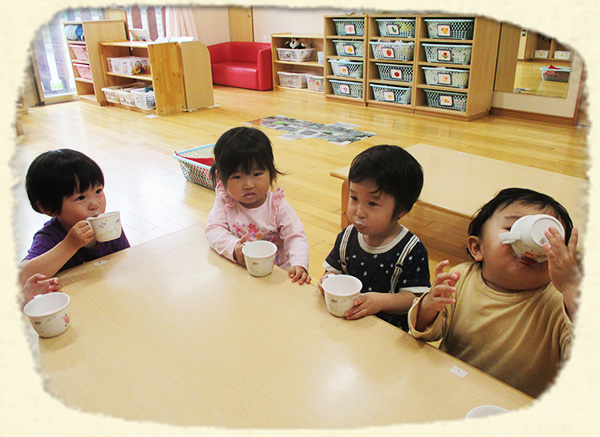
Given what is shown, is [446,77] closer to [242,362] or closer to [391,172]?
[391,172]

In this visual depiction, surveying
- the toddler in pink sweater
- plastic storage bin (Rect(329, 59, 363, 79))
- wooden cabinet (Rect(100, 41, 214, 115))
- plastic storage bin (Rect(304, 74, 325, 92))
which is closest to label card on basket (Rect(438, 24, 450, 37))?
plastic storage bin (Rect(329, 59, 363, 79))

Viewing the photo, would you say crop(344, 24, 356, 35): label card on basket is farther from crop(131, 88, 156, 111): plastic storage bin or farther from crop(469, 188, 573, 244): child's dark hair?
crop(469, 188, 573, 244): child's dark hair

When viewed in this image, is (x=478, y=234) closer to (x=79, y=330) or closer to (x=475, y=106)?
(x=79, y=330)

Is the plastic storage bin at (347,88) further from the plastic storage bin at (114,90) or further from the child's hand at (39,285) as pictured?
the child's hand at (39,285)

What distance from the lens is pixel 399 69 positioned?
18.8 ft

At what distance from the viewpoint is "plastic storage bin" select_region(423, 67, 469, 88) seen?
5.13 metres

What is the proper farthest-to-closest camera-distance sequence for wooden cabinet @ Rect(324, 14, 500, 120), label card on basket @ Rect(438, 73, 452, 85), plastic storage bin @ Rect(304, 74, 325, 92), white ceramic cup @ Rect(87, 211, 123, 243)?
plastic storage bin @ Rect(304, 74, 325, 92), label card on basket @ Rect(438, 73, 452, 85), wooden cabinet @ Rect(324, 14, 500, 120), white ceramic cup @ Rect(87, 211, 123, 243)

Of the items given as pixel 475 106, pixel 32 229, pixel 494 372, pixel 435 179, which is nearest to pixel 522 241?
pixel 494 372

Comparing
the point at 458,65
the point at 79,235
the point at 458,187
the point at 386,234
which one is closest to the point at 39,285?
the point at 79,235

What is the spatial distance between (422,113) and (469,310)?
5034mm

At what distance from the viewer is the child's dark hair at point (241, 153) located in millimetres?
1333

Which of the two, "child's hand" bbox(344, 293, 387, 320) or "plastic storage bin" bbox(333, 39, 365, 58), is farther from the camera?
"plastic storage bin" bbox(333, 39, 365, 58)

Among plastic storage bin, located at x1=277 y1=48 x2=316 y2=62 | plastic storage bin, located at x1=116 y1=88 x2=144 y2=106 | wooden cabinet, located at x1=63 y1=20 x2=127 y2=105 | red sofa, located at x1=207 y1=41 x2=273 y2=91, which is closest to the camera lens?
plastic storage bin, located at x1=116 y1=88 x2=144 y2=106

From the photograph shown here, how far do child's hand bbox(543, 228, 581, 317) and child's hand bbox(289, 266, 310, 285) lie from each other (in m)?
0.55
